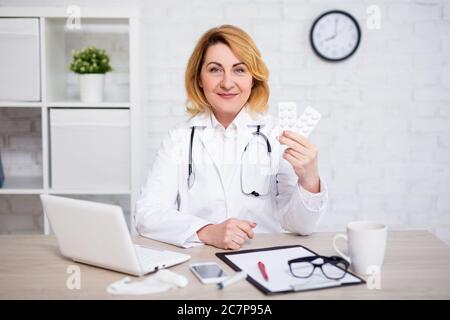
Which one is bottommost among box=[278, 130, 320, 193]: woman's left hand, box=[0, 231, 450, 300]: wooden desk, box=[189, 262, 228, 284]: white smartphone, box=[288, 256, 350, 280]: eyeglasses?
box=[0, 231, 450, 300]: wooden desk

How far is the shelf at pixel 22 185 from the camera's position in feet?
8.32

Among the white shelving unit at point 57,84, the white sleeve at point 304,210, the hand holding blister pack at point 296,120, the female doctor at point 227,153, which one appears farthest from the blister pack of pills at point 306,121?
the white shelving unit at point 57,84

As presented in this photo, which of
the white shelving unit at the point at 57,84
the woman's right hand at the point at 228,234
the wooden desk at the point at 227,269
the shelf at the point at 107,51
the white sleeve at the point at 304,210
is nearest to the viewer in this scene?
the wooden desk at the point at 227,269

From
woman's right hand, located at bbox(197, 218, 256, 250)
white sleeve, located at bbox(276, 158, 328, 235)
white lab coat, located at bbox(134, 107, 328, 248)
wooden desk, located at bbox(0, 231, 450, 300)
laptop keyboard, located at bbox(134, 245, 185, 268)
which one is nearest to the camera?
wooden desk, located at bbox(0, 231, 450, 300)

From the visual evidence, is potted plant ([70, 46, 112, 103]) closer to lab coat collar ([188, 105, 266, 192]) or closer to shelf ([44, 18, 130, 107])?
shelf ([44, 18, 130, 107])

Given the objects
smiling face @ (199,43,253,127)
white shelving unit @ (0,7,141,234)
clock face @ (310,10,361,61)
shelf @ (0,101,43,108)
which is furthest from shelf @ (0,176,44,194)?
clock face @ (310,10,361,61)

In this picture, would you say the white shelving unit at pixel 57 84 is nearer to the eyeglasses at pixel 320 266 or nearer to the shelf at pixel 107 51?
the shelf at pixel 107 51

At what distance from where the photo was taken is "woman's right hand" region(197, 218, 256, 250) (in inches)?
53.6

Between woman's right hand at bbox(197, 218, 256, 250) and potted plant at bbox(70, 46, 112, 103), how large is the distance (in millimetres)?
1373

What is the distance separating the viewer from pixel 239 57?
1800 mm

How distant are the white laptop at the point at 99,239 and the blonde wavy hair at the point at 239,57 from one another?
0.81 meters

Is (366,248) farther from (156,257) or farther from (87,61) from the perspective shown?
(87,61)

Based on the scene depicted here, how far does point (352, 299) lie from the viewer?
40.3 inches

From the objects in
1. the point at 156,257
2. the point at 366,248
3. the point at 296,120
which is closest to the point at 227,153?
the point at 296,120
